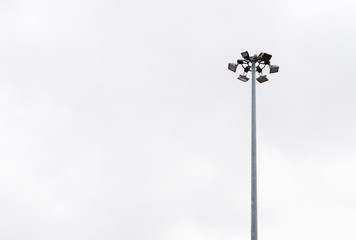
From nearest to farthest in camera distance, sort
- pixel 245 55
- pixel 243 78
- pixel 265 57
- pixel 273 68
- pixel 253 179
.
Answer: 1. pixel 253 179
2. pixel 265 57
3. pixel 245 55
4. pixel 273 68
5. pixel 243 78

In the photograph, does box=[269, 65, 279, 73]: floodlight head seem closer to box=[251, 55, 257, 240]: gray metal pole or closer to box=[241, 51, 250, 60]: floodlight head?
box=[251, 55, 257, 240]: gray metal pole

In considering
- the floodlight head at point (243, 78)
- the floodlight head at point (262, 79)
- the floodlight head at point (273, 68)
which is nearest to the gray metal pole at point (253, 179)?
the floodlight head at point (262, 79)

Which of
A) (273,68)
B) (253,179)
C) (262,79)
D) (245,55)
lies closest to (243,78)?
(262,79)

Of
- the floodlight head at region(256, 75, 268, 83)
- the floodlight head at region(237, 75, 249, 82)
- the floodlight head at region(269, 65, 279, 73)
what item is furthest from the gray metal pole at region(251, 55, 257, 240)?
the floodlight head at region(269, 65, 279, 73)

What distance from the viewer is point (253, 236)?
16547 millimetres

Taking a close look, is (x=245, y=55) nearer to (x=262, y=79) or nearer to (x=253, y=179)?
(x=262, y=79)

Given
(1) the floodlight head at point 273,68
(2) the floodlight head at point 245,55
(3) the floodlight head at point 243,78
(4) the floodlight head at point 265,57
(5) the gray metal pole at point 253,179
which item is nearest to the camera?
(5) the gray metal pole at point 253,179

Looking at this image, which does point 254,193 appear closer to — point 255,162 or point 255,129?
point 255,162

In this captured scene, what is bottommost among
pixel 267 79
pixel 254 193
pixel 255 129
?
pixel 254 193

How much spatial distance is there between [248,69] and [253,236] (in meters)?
6.14

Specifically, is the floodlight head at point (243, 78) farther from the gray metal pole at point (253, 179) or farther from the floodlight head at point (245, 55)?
the floodlight head at point (245, 55)

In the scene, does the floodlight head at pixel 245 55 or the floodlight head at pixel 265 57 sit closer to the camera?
the floodlight head at pixel 265 57

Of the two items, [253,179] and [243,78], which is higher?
[243,78]

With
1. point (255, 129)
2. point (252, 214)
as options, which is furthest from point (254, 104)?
point (252, 214)
